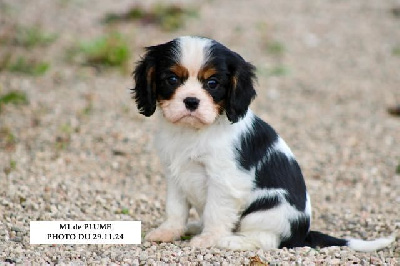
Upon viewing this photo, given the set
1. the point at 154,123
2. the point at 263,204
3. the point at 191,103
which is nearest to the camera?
the point at 191,103

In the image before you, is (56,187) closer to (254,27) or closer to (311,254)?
(311,254)

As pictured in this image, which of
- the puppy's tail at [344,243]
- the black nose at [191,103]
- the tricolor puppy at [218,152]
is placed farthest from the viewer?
the puppy's tail at [344,243]

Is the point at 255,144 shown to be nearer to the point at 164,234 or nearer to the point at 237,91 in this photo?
the point at 237,91

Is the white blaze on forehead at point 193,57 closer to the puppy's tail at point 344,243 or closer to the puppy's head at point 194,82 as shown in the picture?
the puppy's head at point 194,82

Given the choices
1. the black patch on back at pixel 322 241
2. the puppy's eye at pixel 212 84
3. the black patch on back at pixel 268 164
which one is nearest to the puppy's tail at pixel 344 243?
the black patch on back at pixel 322 241

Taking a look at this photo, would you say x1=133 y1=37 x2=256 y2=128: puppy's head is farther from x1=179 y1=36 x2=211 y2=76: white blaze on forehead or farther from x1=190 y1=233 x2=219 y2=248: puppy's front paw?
x1=190 y1=233 x2=219 y2=248: puppy's front paw

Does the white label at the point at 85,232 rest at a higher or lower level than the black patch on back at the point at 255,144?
lower

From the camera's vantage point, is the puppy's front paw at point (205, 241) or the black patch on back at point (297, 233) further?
the black patch on back at point (297, 233)

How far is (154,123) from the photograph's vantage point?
29.1ft

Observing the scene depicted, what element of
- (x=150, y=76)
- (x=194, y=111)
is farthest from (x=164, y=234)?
(x=150, y=76)

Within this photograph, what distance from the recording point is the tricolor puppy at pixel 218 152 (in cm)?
462

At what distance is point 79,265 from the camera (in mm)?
4312

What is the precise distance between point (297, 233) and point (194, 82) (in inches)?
A: 55.5

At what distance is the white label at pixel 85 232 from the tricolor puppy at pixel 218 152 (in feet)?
0.62
